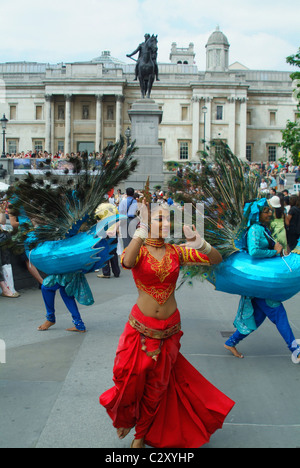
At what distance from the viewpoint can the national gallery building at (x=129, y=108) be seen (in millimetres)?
64000

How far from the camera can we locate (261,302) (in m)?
5.66

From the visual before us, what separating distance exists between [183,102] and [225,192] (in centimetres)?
6190

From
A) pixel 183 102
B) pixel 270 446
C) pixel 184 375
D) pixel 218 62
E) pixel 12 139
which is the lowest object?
pixel 270 446

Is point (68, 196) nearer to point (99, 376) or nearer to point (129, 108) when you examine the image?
point (99, 376)

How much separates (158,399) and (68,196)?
3.69 m

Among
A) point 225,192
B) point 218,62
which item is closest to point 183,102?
point 218,62

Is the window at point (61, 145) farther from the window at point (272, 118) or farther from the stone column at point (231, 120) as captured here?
the window at point (272, 118)

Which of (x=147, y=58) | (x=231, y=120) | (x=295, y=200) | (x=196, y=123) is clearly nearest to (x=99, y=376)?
(x=295, y=200)

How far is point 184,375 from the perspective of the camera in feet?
12.6

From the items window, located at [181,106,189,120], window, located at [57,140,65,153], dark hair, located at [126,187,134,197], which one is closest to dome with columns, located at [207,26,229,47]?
window, located at [181,106,189,120]

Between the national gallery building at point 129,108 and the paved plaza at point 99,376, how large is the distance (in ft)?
185

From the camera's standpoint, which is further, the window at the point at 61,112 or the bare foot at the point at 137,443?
the window at the point at 61,112

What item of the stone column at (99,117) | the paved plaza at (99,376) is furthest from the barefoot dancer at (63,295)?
the stone column at (99,117)

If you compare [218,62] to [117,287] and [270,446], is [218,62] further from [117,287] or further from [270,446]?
[270,446]
